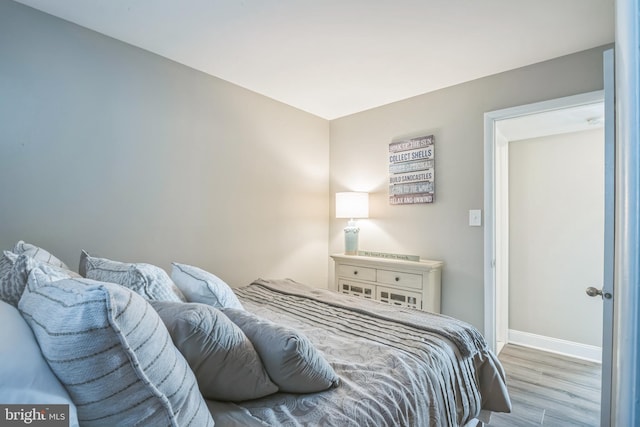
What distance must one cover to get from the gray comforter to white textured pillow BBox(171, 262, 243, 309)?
0.33 meters

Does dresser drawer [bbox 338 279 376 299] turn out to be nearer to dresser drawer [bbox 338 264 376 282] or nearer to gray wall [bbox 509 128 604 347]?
dresser drawer [bbox 338 264 376 282]

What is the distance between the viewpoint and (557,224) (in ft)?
10.5

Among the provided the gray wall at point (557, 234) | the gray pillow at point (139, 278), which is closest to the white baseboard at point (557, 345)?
the gray wall at point (557, 234)

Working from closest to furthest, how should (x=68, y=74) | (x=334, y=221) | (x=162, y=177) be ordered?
(x=68, y=74)
(x=162, y=177)
(x=334, y=221)

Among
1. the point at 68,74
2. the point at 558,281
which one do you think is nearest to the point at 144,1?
the point at 68,74

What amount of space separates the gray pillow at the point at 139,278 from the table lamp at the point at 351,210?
201 centimetres

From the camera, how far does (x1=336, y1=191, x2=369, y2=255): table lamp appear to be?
3.15 metres

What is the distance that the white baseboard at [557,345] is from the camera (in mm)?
2902

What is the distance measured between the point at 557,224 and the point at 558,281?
1.85ft

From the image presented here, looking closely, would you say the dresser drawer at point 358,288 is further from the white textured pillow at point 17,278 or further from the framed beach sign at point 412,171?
the white textured pillow at point 17,278

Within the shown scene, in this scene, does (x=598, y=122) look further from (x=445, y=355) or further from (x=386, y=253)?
(x=445, y=355)

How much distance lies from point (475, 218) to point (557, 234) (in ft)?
4.04

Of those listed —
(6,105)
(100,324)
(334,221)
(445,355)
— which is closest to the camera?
(100,324)

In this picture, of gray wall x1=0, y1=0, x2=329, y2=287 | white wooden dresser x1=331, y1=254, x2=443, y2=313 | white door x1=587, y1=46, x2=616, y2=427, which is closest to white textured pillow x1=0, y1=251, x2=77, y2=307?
gray wall x1=0, y1=0, x2=329, y2=287
